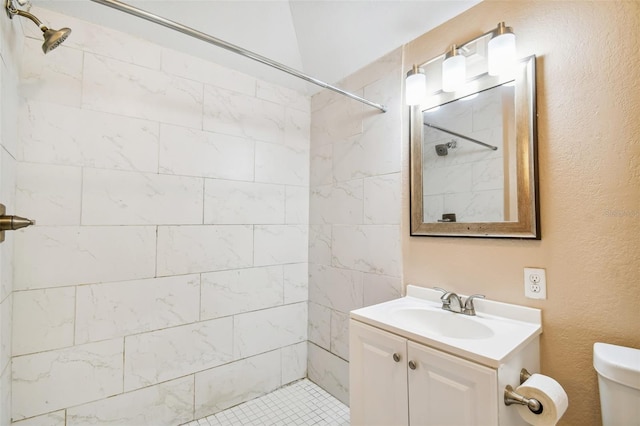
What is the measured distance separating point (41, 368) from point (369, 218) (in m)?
1.84

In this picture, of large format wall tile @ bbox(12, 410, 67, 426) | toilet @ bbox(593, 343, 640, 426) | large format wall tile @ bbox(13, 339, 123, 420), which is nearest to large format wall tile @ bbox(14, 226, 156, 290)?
large format wall tile @ bbox(13, 339, 123, 420)

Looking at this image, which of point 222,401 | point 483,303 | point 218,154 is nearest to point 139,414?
point 222,401

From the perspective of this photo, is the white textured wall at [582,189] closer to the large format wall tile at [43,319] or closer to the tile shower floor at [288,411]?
the tile shower floor at [288,411]

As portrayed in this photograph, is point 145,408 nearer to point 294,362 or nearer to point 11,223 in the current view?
point 294,362

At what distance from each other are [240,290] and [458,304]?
1.33 metres

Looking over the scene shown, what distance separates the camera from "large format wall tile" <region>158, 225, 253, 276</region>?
1.75 metres

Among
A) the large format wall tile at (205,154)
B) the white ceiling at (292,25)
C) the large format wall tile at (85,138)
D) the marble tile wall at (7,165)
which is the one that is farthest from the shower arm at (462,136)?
the marble tile wall at (7,165)

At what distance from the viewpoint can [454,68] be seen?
4.62 feet

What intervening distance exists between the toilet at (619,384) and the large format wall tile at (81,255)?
6.56ft

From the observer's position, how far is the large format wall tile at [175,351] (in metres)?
1.64

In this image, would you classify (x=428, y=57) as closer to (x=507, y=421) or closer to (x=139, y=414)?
(x=507, y=421)

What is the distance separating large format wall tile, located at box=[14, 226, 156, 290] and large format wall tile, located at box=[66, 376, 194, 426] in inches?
25.0

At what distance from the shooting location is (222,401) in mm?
1924

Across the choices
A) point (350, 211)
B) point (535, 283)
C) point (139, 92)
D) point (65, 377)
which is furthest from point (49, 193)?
point (535, 283)
